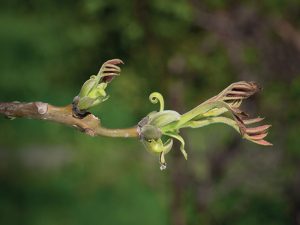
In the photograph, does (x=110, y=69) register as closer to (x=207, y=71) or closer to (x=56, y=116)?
(x=56, y=116)

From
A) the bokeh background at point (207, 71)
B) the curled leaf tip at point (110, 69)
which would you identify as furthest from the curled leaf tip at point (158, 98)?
the bokeh background at point (207, 71)

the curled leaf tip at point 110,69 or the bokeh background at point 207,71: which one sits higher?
the bokeh background at point 207,71

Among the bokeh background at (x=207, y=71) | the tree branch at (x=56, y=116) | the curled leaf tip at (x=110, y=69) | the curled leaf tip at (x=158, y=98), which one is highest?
the bokeh background at (x=207, y=71)

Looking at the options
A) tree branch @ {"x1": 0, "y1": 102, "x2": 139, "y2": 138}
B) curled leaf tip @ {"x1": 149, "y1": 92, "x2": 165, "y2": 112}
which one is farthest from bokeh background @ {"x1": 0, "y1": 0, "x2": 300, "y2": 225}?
tree branch @ {"x1": 0, "y1": 102, "x2": 139, "y2": 138}

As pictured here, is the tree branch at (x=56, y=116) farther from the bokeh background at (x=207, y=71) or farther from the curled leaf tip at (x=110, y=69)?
the bokeh background at (x=207, y=71)

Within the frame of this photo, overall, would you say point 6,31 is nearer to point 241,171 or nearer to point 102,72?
point 241,171

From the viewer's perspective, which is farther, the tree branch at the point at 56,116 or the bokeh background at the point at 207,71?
the bokeh background at the point at 207,71

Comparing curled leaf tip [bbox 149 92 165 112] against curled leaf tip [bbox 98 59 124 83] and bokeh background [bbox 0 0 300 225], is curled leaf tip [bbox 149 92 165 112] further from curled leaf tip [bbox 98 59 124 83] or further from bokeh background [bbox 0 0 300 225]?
bokeh background [bbox 0 0 300 225]

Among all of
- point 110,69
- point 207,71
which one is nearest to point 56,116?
point 110,69
